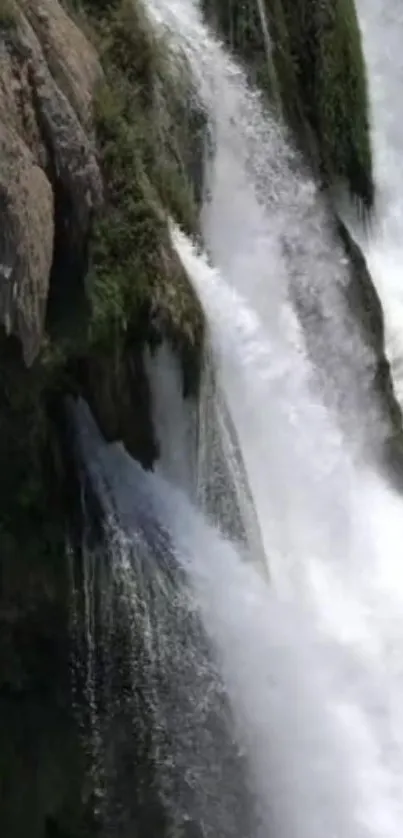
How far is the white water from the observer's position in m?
9.70

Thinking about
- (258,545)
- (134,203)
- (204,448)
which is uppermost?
(134,203)

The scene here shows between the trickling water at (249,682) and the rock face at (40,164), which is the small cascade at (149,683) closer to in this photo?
the trickling water at (249,682)

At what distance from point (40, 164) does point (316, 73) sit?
11.8 ft

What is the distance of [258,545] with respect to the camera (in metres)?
6.68

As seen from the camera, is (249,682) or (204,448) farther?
(249,682)

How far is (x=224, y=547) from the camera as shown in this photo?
6.41 meters

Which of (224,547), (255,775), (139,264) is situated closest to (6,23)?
(139,264)

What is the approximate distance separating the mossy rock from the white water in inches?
23.7

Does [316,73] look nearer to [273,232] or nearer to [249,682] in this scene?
[273,232]

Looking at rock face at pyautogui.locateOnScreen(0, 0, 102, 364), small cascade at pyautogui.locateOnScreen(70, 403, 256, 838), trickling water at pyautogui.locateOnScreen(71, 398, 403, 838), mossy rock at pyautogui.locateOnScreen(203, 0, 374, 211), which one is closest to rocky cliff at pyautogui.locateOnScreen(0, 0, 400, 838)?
rock face at pyautogui.locateOnScreen(0, 0, 102, 364)

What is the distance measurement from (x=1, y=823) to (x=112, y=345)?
7.51 feet

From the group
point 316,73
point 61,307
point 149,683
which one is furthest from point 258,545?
point 316,73

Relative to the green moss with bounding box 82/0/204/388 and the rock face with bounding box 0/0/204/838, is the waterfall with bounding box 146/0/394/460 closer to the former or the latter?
the green moss with bounding box 82/0/204/388

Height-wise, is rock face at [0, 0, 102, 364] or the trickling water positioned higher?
rock face at [0, 0, 102, 364]
